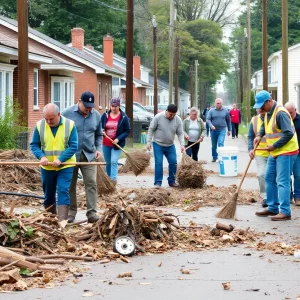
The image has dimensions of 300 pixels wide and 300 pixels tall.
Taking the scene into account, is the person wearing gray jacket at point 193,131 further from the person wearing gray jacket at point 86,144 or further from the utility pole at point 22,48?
the person wearing gray jacket at point 86,144

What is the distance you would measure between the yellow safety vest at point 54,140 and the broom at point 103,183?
2970 mm

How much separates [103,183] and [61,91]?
28.0m

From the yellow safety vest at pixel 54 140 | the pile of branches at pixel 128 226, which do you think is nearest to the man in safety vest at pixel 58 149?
the yellow safety vest at pixel 54 140

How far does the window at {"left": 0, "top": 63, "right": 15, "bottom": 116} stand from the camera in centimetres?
3145

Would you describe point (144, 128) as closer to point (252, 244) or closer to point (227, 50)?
point (252, 244)

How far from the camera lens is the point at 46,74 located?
131ft

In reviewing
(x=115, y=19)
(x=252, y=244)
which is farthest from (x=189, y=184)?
(x=115, y=19)

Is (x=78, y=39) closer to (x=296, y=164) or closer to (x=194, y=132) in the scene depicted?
(x=194, y=132)

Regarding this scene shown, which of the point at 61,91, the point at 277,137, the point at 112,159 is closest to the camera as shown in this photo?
the point at 277,137

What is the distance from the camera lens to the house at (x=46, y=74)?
3218cm

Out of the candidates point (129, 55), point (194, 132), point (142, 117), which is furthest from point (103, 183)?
point (142, 117)

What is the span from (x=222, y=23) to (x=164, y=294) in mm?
101725

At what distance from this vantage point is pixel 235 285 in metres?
8.23

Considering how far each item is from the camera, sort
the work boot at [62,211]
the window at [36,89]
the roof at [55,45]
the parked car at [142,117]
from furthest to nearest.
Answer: the parked car at [142,117]
the roof at [55,45]
the window at [36,89]
the work boot at [62,211]
